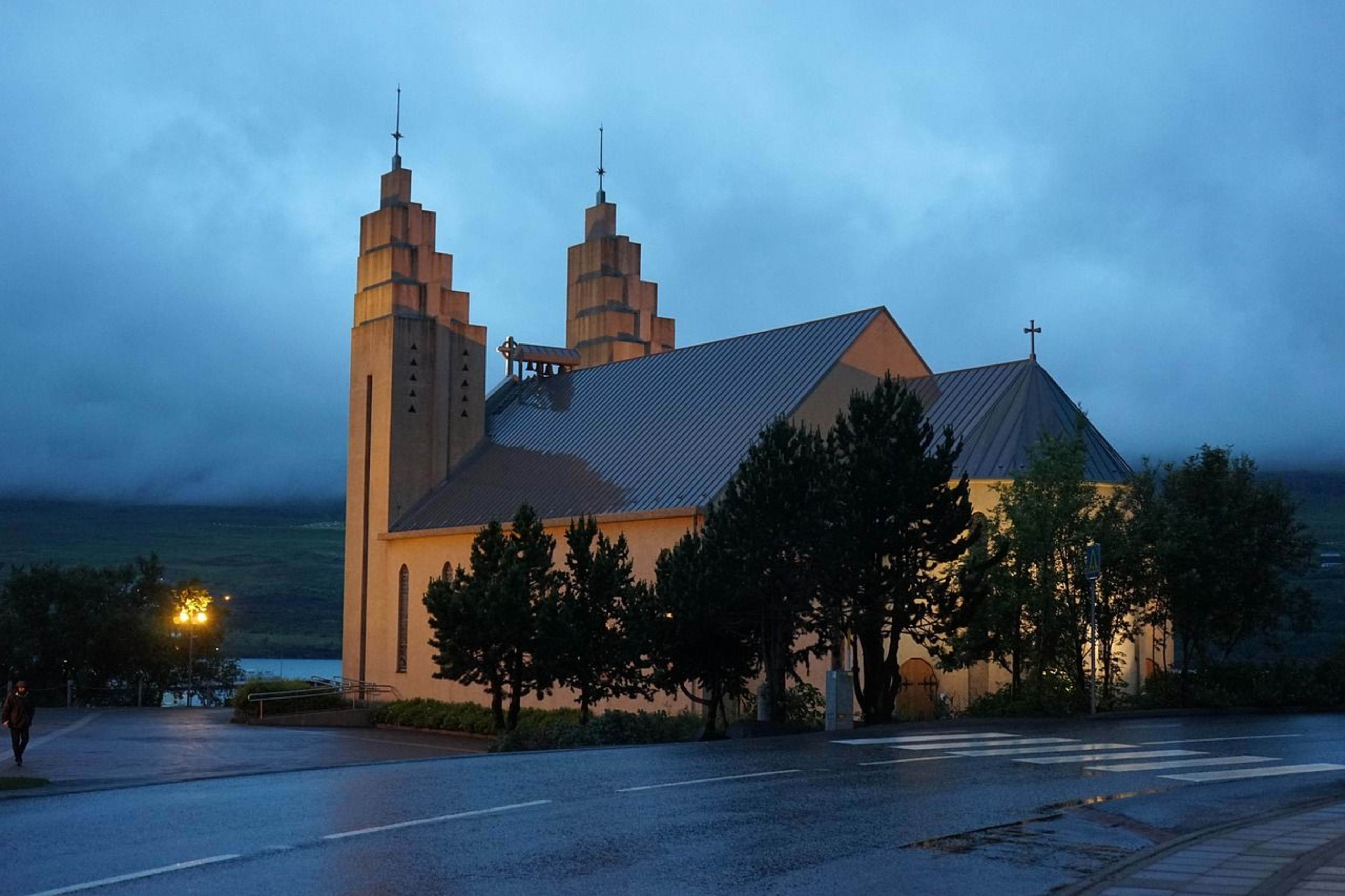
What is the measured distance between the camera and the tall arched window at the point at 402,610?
4847 centimetres

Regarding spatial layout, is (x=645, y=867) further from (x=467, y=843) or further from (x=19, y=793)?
(x=19, y=793)

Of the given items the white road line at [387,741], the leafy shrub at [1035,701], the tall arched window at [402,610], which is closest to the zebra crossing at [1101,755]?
the leafy shrub at [1035,701]

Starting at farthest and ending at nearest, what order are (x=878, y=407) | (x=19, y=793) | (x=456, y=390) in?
(x=456, y=390)
(x=878, y=407)
(x=19, y=793)

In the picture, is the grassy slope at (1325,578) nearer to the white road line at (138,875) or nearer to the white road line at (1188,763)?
the white road line at (1188,763)

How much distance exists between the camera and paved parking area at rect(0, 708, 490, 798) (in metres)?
22.3

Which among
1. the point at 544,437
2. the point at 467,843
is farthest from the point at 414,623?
the point at 467,843

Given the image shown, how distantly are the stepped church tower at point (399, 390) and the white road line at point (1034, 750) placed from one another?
1286 inches

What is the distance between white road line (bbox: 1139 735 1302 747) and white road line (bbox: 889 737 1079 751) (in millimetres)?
1046

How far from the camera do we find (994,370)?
131ft

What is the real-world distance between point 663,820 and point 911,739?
9.10 m

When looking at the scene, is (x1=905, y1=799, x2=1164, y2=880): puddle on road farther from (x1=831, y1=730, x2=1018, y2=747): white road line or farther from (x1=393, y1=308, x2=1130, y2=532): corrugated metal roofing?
(x1=393, y1=308, x2=1130, y2=532): corrugated metal roofing

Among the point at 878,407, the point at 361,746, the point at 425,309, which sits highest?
the point at 425,309

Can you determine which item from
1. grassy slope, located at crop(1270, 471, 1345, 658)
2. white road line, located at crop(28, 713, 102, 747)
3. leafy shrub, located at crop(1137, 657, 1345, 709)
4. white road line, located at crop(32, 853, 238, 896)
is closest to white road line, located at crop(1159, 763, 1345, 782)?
white road line, located at crop(32, 853, 238, 896)

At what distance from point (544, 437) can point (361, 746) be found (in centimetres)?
1624
